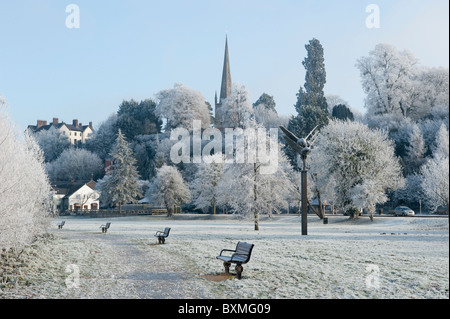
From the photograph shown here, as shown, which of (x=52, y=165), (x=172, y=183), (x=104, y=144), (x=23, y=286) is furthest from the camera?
(x=104, y=144)

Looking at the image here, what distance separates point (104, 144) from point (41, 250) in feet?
289

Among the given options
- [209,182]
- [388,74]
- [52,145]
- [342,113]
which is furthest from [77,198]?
[388,74]

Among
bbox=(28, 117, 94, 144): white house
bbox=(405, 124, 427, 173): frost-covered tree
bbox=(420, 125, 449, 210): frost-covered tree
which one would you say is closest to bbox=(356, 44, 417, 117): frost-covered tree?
bbox=(405, 124, 427, 173): frost-covered tree

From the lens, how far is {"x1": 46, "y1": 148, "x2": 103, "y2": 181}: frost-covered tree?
3757 inches

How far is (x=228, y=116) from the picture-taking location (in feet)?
352

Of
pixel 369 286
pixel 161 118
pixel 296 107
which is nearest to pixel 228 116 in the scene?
pixel 161 118

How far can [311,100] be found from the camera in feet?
249

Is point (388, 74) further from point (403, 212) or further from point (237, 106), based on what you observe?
point (237, 106)

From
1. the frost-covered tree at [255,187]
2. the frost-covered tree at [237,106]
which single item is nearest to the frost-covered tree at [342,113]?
the frost-covered tree at [237,106]

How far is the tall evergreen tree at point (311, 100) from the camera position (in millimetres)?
68562

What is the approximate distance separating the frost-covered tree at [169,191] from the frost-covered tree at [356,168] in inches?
1082

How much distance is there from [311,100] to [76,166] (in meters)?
56.0

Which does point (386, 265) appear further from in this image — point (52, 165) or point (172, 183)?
point (52, 165)

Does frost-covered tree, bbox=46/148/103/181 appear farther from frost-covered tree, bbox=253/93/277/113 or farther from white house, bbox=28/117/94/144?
frost-covered tree, bbox=253/93/277/113
